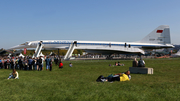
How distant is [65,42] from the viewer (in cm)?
3419

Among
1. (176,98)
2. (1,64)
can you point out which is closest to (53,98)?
(176,98)

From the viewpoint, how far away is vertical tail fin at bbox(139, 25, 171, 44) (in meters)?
35.7

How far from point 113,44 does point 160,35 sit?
1108cm

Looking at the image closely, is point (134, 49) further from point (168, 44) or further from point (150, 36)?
point (168, 44)

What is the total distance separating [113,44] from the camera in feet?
115

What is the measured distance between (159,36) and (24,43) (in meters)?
30.6

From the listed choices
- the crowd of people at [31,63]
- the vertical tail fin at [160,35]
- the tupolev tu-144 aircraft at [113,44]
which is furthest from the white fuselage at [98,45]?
the crowd of people at [31,63]

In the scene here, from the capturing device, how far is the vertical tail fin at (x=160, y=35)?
3572cm

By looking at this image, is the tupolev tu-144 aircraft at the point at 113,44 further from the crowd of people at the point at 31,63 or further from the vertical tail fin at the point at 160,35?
the crowd of people at the point at 31,63

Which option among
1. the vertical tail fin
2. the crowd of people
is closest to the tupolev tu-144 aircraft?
the vertical tail fin

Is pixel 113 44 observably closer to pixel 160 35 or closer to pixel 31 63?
pixel 160 35

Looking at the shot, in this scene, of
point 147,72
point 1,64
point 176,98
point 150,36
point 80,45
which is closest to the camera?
point 176,98

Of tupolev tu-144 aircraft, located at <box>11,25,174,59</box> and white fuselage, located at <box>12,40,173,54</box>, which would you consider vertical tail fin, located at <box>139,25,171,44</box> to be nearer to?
tupolev tu-144 aircraft, located at <box>11,25,174,59</box>

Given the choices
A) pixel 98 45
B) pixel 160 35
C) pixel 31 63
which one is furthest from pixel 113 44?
pixel 31 63
